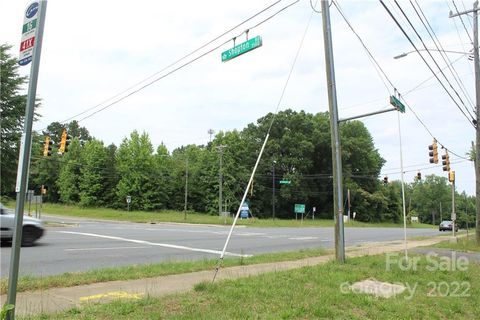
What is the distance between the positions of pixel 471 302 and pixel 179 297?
549 centimetres

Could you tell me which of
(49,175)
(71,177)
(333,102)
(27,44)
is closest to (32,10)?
(27,44)

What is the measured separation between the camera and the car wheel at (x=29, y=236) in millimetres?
15405

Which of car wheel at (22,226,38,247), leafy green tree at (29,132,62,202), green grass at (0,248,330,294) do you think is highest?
leafy green tree at (29,132,62,202)

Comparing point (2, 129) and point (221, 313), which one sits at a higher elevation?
point (2, 129)

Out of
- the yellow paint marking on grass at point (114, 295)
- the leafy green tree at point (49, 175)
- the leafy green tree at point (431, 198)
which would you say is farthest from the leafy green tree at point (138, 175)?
the leafy green tree at point (431, 198)

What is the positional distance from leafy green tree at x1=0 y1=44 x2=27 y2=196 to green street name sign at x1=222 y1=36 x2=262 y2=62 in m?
24.1

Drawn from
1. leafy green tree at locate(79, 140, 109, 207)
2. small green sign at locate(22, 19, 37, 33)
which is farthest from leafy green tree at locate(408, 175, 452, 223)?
small green sign at locate(22, 19, 37, 33)

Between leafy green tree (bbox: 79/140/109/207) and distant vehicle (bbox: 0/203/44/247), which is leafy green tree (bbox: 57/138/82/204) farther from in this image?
distant vehicle (bbox: 0/203/44/247)

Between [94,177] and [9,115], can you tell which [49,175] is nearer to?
[94,177]

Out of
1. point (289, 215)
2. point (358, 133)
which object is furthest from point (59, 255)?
point (358, 133)

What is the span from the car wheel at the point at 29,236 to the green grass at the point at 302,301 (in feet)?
33.5

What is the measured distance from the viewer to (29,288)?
24.6 ft

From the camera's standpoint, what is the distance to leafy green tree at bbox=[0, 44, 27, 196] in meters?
29.1

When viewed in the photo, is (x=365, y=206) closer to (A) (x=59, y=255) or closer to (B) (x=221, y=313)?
(A) (x=59, y=255)
